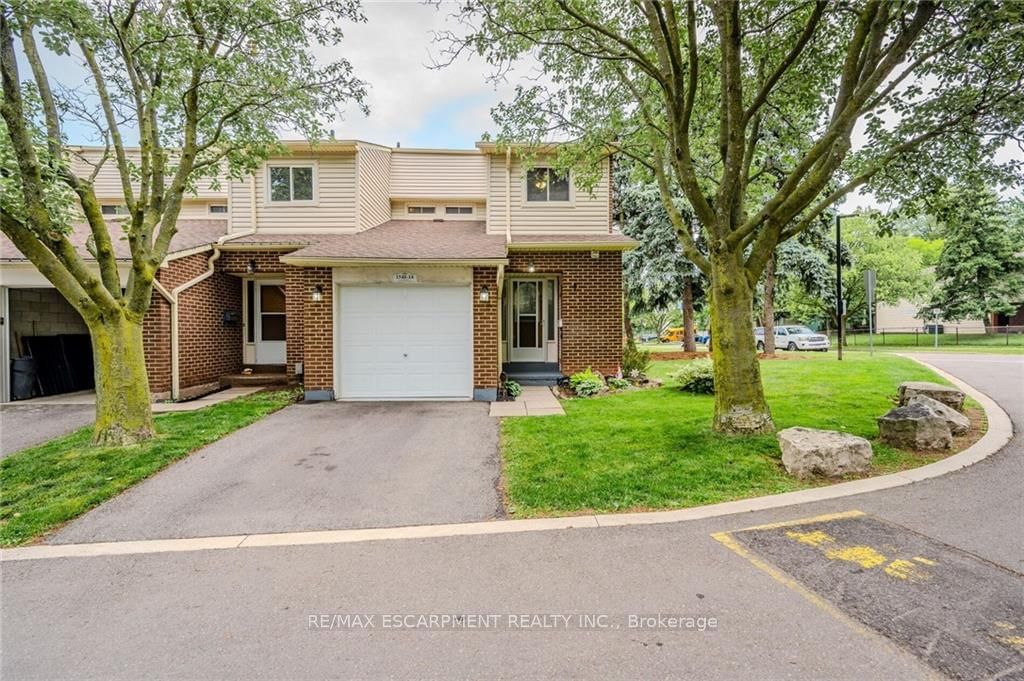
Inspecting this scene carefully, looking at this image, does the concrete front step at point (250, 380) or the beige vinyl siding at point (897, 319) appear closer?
the concrete front step at point (250, 380)

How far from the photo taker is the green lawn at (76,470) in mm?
4148

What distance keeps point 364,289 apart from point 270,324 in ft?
12.9

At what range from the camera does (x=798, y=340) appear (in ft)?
80.7

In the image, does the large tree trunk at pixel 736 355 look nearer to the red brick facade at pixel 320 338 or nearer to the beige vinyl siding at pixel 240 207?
the red brick facade at pixel 320 338

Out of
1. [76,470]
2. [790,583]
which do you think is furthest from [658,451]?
[76,470]

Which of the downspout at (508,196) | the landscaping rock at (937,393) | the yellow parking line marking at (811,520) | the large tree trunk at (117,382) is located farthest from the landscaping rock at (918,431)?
the large tree trunk at (117,382)

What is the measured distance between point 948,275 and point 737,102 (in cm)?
2809

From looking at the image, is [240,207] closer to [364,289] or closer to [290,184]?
[290,184]

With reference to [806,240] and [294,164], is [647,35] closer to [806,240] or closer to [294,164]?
[294,164]

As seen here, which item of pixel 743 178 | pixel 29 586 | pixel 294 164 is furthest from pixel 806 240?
pixel 29 586

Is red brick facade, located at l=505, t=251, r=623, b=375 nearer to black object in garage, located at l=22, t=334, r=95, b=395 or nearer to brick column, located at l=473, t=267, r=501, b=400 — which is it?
brick column, located at l=473, t=267, r=501, b=400

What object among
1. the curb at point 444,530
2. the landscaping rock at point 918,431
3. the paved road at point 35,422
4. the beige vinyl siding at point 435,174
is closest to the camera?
the curb at point 444,530

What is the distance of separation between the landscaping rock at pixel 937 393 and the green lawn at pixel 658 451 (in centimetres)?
36

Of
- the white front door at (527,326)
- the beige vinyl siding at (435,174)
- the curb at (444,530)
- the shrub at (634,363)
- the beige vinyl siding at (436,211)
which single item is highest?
the beige vinyl siding at (435,174)
